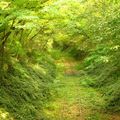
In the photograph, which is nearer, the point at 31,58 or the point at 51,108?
the point at 51,108

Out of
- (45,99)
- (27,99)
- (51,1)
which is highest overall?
(51,1)

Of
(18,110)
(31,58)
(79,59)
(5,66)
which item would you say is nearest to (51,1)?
(5,66)

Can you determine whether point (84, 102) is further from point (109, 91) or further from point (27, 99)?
point (27, 99)

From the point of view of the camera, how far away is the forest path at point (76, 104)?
13280mm

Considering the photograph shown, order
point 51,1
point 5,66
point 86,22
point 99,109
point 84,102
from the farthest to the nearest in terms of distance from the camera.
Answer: point 86,22, point 84,102, point 99,109, point 5,66, point 51,1

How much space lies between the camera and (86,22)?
18797mm

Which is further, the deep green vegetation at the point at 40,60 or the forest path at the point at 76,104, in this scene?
the forest path at the point at 76,104

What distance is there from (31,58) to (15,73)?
613 centimetres

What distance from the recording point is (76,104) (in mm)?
15383

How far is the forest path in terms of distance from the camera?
43.6ft

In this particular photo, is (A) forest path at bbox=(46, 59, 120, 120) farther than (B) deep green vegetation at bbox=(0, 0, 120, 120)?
Yes

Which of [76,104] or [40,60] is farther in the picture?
[40,60]

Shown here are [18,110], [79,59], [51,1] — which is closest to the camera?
[18,110]

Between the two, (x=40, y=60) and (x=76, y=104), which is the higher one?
(x=76, y=104)
